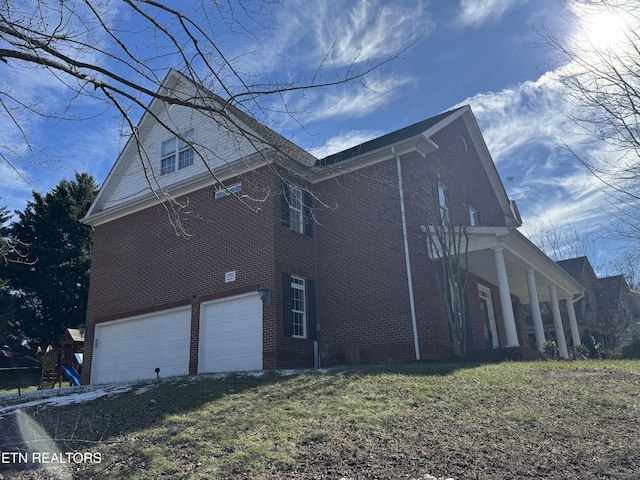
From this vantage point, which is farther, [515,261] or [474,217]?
[474,217]

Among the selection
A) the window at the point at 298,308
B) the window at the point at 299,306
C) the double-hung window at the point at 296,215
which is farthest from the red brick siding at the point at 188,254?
the window at the point at 298,308

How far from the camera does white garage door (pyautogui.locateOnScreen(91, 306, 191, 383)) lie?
1484 centimetres

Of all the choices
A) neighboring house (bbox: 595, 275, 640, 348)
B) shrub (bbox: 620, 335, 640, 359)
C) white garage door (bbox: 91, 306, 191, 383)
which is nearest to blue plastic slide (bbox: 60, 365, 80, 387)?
white garage door (bbox: 91, 306, 191, 383)

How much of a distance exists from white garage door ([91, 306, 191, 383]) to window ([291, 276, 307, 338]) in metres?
3.09

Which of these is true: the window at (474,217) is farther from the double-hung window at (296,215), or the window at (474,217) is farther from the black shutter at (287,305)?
the black shutter at (287,305)

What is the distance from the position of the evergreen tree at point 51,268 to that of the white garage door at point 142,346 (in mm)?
12028

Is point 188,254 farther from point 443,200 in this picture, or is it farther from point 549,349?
point 549,349

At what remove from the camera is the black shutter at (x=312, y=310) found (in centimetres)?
1408

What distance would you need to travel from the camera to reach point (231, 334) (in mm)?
13797

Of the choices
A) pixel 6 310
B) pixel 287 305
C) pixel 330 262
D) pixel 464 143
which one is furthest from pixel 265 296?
pixel 6 310

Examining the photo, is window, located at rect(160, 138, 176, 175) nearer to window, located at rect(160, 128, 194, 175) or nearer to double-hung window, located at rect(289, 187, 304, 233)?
window, located at rect(160, 128, 194, 175)

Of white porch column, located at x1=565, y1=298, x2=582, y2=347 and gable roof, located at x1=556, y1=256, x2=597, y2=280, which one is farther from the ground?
gable roof, located at x1=556, y1=256, x2=597, y2=280

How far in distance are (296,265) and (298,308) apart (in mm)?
1132

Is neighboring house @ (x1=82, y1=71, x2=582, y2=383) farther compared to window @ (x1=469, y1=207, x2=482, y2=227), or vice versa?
window @ (x1=469, y1=207, x2=482, y2=227)
